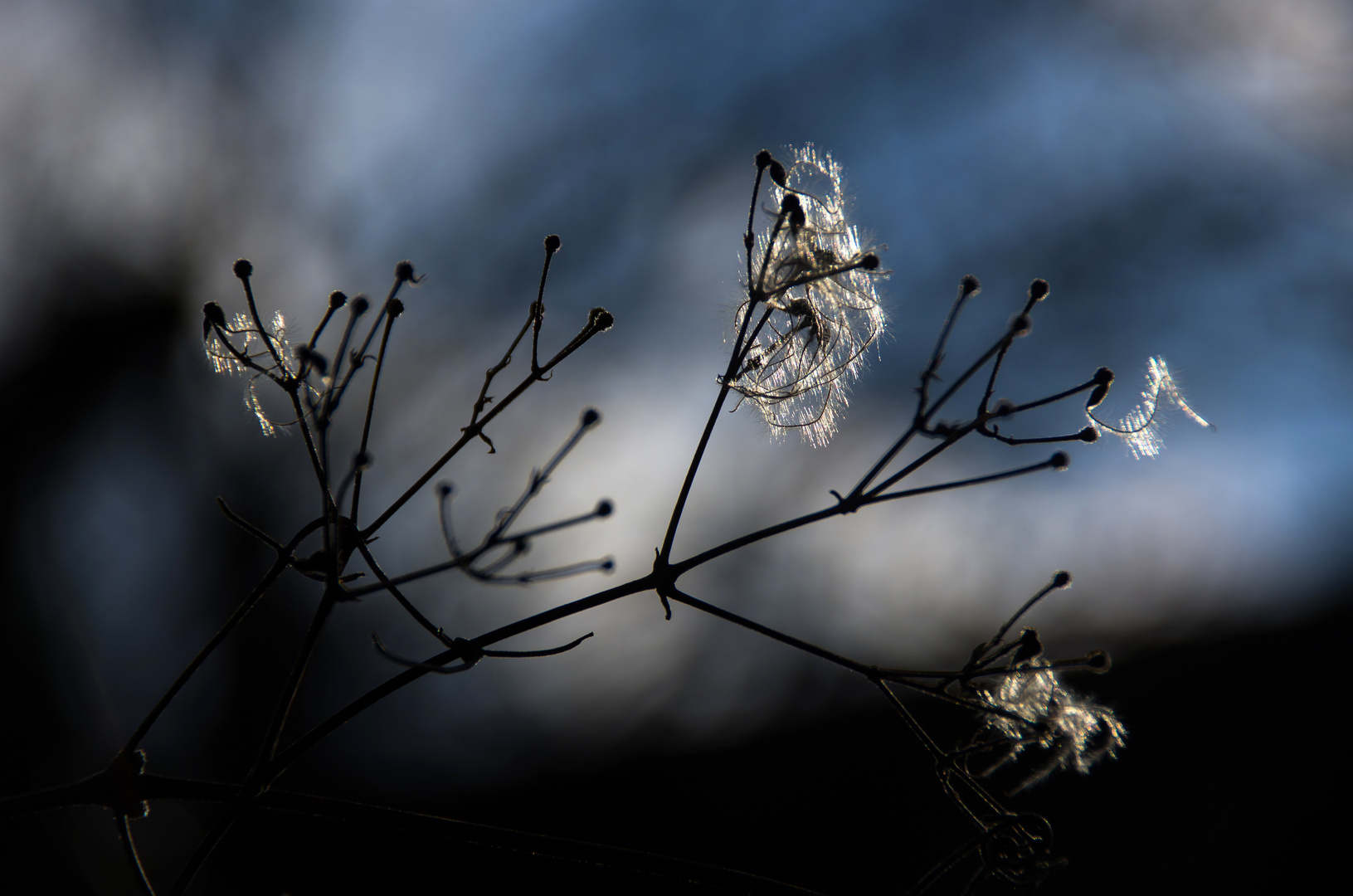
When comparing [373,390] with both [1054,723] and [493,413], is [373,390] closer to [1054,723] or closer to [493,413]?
[493,413]

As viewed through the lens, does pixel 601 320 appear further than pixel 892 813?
No

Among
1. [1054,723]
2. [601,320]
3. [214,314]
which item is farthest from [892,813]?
[214,314]

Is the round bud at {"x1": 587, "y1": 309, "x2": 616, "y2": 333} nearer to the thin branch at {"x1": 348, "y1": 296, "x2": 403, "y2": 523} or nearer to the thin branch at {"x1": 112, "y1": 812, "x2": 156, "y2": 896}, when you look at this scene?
the thin branch at {"x1": 348, "y1": 296, "x2": 403, "y2": 523}

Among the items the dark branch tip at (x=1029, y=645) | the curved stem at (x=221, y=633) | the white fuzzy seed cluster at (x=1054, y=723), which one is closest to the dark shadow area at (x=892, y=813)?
the white fuzzy seed cluster at (x=1054, y=723)

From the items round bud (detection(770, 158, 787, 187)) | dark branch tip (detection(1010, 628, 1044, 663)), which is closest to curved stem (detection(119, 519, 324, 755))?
round bud (detection(770, 158, 787, 187))

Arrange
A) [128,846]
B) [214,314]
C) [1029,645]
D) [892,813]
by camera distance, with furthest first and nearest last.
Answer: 1. [892,813]
2. [1029,645]
3. [214,314]
4. [128,846]

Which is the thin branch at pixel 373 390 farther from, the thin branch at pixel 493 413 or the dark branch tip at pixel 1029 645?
the dark branch tip at pixel 1029 645

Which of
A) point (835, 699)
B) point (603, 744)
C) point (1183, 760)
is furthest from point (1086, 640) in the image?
point (603, 744)

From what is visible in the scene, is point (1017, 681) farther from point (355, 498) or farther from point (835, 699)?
point (835, 699)
